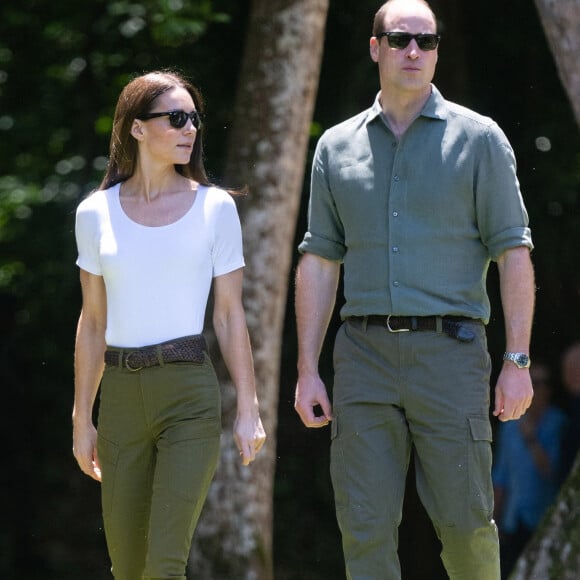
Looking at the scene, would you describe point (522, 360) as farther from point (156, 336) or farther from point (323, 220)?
point (156, 336)

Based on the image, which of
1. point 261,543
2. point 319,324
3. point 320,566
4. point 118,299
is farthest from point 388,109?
point 320,566

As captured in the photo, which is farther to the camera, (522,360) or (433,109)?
(433,109)

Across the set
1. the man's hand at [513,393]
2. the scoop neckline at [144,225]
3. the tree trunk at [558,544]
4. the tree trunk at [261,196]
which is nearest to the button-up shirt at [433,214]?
the man's hand at [513,393]

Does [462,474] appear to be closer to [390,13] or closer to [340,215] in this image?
[340,215]

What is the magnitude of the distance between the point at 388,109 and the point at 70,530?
22.4 feet

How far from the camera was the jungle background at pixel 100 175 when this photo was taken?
31.2 ft

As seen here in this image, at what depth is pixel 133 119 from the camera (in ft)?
15.7

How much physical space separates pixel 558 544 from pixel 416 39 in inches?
109

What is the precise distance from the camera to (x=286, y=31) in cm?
777

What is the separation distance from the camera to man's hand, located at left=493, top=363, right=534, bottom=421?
453 cm

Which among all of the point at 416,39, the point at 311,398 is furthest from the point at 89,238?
the point at 416,39

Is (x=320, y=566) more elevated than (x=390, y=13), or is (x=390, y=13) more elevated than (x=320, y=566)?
(x=390, y=13)

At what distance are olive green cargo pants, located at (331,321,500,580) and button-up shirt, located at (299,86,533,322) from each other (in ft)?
0.42

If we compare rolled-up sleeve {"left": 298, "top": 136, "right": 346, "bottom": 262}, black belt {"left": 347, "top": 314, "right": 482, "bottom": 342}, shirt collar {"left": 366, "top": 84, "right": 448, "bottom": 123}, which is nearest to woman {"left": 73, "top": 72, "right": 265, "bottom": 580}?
rolled-up sleeve {"left": 298, "top": 136, "right": 346, "bottom": 262}
